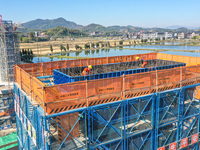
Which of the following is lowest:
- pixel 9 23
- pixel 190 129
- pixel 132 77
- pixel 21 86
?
pixel 190 129

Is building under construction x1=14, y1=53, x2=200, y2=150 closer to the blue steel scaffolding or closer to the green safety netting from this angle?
the blue steel scaffolding

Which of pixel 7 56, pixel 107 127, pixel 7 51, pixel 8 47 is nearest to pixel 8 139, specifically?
pixel 107 127

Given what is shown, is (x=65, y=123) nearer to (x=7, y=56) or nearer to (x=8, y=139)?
(x=8, y=139)

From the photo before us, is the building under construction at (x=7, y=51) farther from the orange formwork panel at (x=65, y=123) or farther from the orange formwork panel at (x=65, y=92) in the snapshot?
the orange formwork panel at (x=65, y=92)

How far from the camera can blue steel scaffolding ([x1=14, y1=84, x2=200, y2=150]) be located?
1094cm

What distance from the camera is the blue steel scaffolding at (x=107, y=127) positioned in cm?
1094

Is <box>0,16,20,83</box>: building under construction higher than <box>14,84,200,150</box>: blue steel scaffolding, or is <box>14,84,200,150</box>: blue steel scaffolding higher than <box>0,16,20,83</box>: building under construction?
<box>0,16,20,83</box>: building under construction

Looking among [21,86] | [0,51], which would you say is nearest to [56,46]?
[0,51]

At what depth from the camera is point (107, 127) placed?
41.2 feet

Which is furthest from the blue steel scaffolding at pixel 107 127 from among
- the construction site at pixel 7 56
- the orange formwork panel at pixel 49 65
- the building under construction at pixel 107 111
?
the construction site at pixel 7 56

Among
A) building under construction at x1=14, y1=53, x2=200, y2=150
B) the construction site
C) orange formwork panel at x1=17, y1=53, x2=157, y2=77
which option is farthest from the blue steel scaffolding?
the construction site

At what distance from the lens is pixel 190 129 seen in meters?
16.1

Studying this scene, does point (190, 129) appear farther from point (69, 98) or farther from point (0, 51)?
point (0, 51)

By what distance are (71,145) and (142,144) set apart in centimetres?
521
